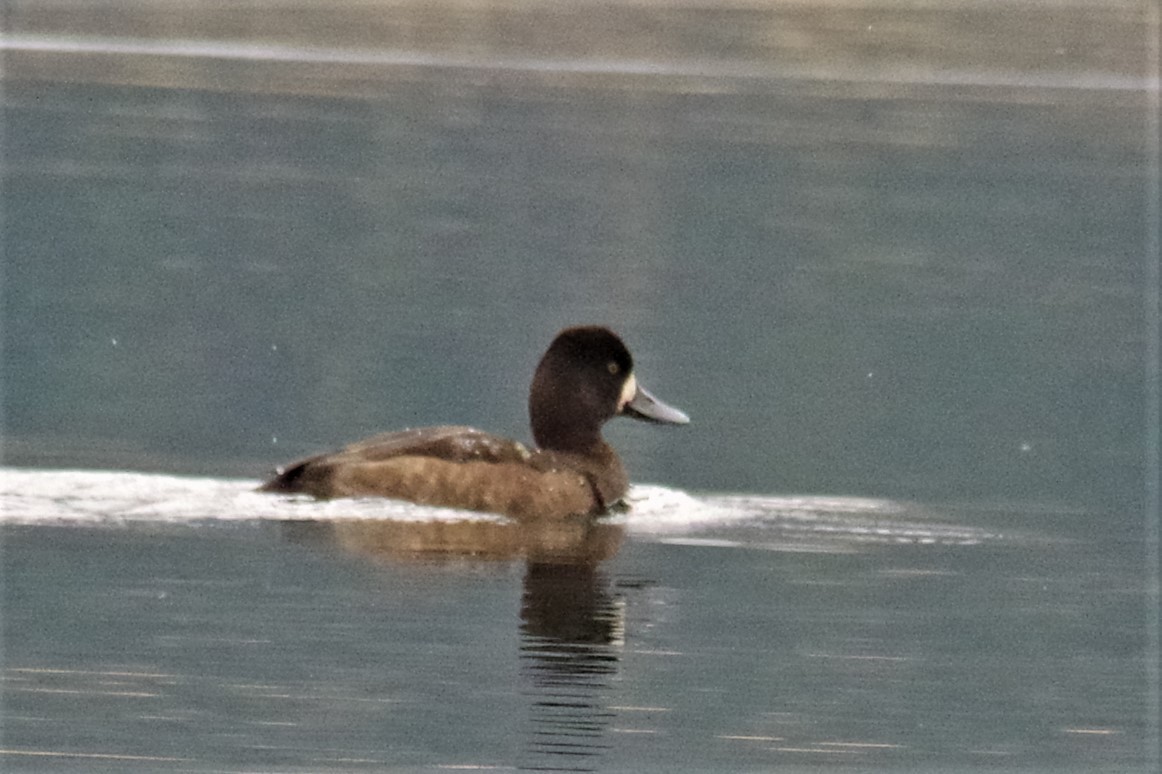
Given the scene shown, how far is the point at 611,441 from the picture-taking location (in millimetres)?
14602

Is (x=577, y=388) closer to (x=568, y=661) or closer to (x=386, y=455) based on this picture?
(x=386, y=455)

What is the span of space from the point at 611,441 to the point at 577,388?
237cm

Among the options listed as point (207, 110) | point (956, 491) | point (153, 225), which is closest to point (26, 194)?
point (153, 225)

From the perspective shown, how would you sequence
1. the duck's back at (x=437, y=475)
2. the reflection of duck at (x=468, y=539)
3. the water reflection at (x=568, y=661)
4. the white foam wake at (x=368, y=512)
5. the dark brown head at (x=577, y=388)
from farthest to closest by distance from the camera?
the dark brown head at (x=577, y=388)
the duck's back at (x=437, y=475)
the white foam wake at (x=368, y=512)
the reflection of duck at (x=468, y=539)
the water reflection at (x=568, y=661)

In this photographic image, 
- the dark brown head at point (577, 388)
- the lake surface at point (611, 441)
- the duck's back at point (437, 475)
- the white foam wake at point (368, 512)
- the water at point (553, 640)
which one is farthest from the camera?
the dark brown head at point (577, 388)

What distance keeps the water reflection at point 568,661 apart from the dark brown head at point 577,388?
71.9 inches

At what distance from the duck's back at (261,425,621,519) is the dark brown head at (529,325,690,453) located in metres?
0.55

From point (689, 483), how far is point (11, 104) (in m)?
28.5

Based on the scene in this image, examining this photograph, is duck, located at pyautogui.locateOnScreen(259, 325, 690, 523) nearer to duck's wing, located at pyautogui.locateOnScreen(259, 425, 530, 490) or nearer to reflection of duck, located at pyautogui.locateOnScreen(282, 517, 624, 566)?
duck's wing, located at pyautogui.locateOnScreen(259, 425, 530, 490)

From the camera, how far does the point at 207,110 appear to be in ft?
146

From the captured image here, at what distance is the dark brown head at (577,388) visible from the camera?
12234mm

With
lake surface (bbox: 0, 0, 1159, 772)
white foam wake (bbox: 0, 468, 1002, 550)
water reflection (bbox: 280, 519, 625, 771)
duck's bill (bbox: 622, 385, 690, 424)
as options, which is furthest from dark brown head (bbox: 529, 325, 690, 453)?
water reflection (bbox: 280, 519, 625, 771)

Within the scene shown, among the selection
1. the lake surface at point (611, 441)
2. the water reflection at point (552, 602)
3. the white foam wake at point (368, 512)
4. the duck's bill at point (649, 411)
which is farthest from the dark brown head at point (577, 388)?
the water reflection at point (552, 602)

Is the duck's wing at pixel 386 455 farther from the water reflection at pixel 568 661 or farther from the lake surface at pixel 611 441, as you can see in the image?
the water reflection at pixel 568 661
